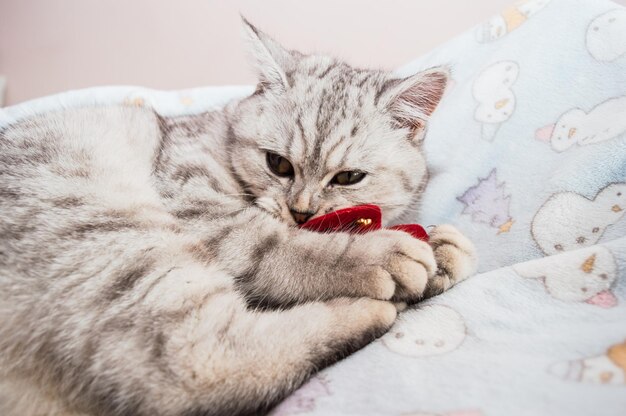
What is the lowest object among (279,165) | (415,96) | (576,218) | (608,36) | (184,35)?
(576,218)

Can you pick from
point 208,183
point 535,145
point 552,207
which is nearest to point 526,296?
point 552,207

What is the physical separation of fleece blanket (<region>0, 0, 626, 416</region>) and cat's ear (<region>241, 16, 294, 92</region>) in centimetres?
53

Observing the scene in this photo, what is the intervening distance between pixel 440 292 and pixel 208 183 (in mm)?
556

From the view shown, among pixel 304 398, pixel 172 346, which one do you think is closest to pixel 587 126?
pixel 304 398

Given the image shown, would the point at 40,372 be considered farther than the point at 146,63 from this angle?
No

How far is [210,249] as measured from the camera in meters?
0.87

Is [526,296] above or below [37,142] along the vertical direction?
below

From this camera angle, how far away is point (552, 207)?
3.24ft

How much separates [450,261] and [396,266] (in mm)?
165

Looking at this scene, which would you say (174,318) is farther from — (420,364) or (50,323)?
(420,364)

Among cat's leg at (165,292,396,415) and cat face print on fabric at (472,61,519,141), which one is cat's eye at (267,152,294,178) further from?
cat face print on fabric at (472,61,519,141)

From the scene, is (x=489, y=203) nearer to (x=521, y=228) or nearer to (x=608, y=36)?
(x=521, y=228)

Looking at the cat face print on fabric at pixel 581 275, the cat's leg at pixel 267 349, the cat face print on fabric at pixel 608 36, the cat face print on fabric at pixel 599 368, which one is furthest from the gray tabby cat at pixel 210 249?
the cat face print on fabric at pixel 608 36

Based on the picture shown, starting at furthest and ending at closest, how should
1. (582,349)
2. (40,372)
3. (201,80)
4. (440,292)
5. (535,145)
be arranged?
(201,80)
(535,145)
(440,292)
(40,372)
(582,349)
